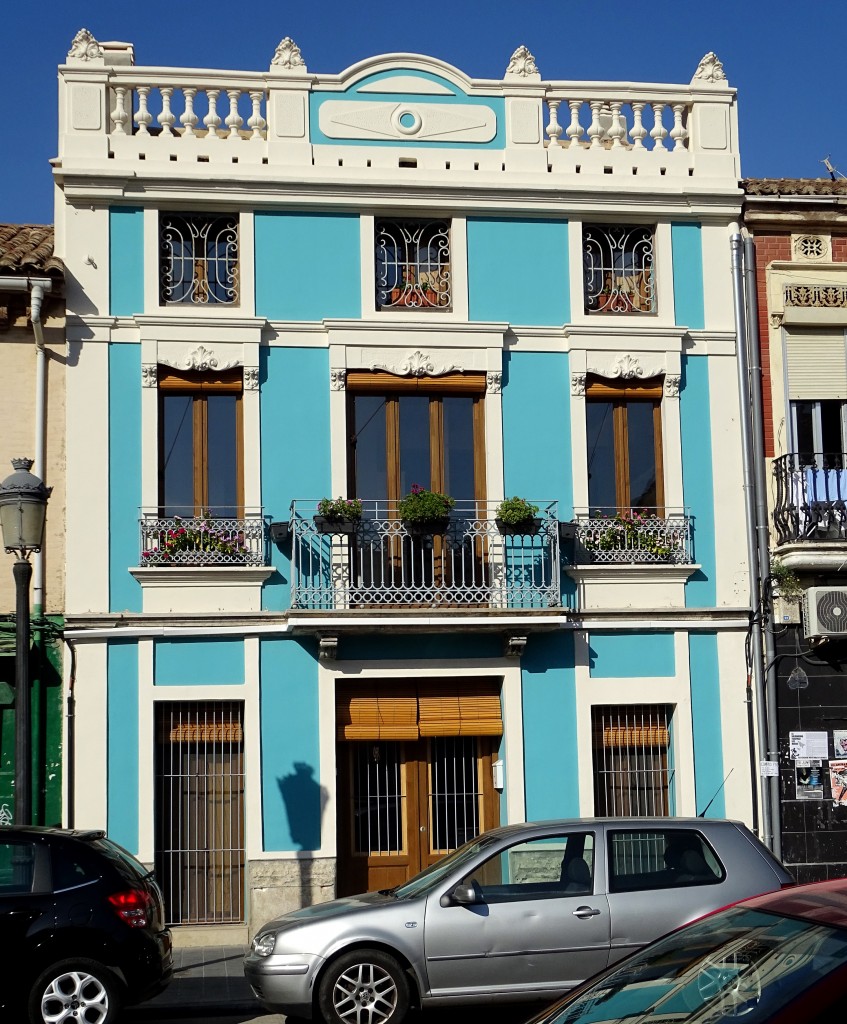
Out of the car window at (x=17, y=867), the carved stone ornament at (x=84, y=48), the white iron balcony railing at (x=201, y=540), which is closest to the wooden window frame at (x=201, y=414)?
the white iron balcony railing at (x=201, y=540)

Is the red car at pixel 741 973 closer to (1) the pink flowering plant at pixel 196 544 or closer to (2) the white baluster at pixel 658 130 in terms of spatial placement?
(1) the pink flowering plant at pixel 196 544

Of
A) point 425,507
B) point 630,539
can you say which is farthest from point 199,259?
point 630,539

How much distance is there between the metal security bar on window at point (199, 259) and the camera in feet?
53.2

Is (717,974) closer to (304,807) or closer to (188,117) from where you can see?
(304,807)

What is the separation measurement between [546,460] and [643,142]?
14.0 feet

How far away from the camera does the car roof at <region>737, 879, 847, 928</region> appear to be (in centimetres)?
446

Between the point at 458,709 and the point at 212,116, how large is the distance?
746 cm

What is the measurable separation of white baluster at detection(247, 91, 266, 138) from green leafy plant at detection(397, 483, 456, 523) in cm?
475

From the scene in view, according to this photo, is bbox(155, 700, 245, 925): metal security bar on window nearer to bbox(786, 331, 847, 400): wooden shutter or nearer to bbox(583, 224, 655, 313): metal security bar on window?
bbox(583, 224, 655, 313): metal security bar on window

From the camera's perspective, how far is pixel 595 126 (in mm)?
16844

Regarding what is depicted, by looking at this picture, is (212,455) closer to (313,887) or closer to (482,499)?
(482,499)

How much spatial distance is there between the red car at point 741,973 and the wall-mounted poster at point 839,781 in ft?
37.7

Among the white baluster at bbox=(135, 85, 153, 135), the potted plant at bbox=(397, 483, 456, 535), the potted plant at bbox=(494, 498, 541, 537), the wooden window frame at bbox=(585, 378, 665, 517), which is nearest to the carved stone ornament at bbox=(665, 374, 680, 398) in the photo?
the wooden window frame at bbox=(585, 378, 665, 517)

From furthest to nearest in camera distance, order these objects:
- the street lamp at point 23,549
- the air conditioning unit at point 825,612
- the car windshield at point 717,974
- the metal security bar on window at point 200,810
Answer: the air conditioning unit at point 825,612 → the metal security bar on window at point 200,810 → the street lamp at point 23,549 → the car windshield at point 717,974
